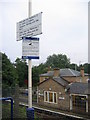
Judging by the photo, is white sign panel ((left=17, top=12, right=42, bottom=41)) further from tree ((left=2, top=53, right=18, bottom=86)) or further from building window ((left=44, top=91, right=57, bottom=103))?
building window ((left=44, top=91, right=57, bottom=103))

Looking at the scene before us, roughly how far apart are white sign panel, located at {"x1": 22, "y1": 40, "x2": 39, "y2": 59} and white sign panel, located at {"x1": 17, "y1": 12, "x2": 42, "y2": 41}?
16cm

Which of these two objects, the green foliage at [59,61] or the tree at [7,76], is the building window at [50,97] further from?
the green foliage at [59,61]

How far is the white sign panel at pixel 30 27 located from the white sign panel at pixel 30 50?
0.53 feet

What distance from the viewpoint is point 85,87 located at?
18625 mm

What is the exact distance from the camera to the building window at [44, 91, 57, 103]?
21562 millimetres

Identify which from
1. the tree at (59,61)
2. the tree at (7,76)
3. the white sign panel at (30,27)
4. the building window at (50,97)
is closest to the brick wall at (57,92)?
the building window at (50,97)

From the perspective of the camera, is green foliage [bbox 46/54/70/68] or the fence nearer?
the fence

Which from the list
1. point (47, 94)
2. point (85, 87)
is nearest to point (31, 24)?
point (85, 87)

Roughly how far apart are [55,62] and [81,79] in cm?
3476

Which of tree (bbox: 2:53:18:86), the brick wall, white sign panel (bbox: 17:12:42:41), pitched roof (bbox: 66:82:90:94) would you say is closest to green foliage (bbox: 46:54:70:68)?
the brick wall

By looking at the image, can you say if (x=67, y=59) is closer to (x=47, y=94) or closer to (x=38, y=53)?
(x=47, y=94)

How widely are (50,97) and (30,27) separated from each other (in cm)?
1888

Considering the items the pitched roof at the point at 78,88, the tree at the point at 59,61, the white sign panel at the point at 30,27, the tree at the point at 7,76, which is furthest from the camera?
the tree at the point at 59,61

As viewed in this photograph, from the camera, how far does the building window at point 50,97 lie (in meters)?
21.6
